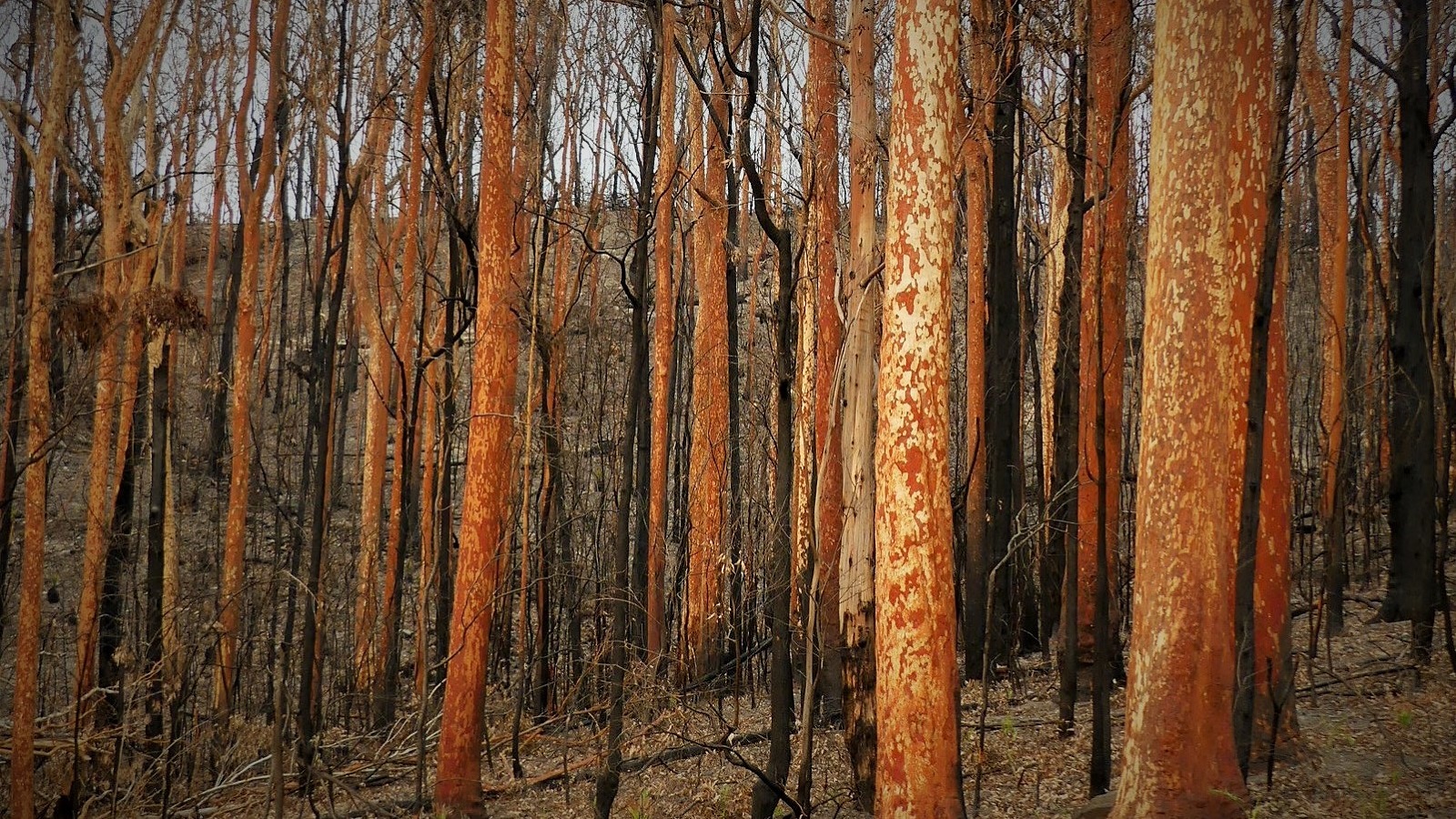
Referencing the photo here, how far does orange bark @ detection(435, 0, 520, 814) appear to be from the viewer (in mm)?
7410

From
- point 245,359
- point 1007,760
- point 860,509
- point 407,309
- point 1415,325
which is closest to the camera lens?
point 860,509

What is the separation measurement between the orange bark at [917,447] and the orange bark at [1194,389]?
939mm

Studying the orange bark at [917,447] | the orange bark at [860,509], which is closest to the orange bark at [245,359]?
the orange bark at [860,509]

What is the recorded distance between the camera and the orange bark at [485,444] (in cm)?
741

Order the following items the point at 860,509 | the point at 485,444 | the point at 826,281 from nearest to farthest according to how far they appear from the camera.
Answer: the point at 860,509 → the point at 485,444 → the point at 826,281

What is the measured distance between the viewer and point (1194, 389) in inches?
175

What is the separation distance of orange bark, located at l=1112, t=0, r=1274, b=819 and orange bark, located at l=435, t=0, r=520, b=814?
16.2ft

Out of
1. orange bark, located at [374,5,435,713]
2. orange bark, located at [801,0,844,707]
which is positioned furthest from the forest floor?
orange bark, located at [374,5,435,713]

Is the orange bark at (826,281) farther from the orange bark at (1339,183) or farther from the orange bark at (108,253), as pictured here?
the orange bark at (108,253)

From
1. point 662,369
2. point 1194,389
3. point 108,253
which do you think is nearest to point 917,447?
point 1194,389

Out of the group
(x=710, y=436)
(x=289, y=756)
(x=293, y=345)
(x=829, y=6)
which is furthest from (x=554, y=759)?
(x=293, y=345)

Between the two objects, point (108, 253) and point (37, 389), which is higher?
point (108, 253)

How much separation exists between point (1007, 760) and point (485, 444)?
492cm

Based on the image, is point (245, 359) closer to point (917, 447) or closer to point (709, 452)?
point (709, 452)
